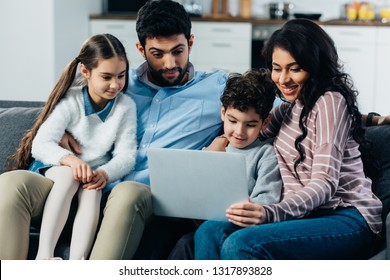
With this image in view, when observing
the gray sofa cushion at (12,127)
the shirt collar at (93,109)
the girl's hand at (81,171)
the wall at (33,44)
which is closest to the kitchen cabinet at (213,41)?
the wall at (33,44)

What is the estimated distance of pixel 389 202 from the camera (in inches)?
91.7

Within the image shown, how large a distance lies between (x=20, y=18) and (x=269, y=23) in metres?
1.87

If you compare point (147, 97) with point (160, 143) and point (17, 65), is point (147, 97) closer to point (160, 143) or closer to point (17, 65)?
point (160, 143)

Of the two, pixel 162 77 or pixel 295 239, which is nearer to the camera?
pixel 295 239

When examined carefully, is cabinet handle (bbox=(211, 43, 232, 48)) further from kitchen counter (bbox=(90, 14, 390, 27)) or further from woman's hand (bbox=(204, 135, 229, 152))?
woman's hand (bbox=(204, 135, 229, 152))

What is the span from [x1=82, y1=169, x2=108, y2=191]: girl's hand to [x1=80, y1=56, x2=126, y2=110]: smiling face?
10.8 inches

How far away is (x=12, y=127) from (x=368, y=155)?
4.19 feet

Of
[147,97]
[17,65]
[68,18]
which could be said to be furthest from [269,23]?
[147,97]

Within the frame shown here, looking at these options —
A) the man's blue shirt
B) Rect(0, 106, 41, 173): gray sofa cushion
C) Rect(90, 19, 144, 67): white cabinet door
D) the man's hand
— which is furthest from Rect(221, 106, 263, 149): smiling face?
Rect(90, 19, 144, 67): white cabinet door

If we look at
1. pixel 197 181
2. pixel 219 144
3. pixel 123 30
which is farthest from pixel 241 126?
pixel 123 30

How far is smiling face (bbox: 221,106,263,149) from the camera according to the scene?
2.32 m

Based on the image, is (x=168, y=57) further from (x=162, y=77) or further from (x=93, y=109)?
(x=93, y=109)

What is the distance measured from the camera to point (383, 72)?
18.9ft
